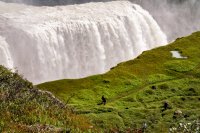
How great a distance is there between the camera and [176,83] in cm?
7725

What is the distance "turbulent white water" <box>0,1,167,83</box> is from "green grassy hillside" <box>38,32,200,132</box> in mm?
23699

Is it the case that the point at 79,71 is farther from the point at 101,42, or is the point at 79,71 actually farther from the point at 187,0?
the point at 187,0

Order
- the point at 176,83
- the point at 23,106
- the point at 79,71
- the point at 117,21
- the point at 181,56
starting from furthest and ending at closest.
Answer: the point at 117,21, the point at 79,71, the point at 181,56, the point at 176,83, the point at 23,106

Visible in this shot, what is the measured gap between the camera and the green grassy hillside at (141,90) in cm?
5449

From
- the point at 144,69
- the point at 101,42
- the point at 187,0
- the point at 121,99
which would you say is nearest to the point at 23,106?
the point at 121,99

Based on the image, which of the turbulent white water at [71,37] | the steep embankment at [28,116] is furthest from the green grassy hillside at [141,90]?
the turbulent white water at [71,37]

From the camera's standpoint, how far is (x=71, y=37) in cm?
11631

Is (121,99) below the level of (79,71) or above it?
below

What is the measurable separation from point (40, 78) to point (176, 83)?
4175 cm

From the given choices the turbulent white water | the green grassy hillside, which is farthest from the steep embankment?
the turbulent white water

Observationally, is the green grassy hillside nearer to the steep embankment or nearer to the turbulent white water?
the steep embankment

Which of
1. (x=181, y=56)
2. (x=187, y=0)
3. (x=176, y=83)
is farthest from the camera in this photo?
(x=187, y=0)

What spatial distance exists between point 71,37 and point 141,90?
45883mm

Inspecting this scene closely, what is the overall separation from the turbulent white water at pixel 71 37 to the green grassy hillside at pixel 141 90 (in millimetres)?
23699
